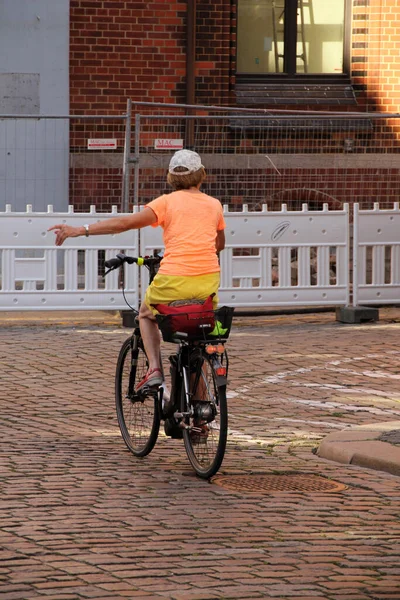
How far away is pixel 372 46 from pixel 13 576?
1492cm

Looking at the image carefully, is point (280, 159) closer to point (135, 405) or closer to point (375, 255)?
point (375, 255)

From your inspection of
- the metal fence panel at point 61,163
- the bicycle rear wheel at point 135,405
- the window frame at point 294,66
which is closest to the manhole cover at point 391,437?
the bicycle rear wheel at point 135,405

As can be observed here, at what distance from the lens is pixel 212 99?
1834cm

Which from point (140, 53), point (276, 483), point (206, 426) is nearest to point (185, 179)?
point (206, 426)

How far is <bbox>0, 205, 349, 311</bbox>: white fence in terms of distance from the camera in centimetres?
1338

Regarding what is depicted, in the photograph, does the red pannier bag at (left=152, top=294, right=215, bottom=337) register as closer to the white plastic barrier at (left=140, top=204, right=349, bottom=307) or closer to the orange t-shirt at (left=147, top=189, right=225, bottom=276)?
the orange t-shirt at (left=147, top=189, right=225, bottom=276)

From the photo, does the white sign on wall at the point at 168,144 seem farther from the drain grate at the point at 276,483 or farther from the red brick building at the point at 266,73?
the drain grate at the point at 276,483

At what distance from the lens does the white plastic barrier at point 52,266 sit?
43.7 ft

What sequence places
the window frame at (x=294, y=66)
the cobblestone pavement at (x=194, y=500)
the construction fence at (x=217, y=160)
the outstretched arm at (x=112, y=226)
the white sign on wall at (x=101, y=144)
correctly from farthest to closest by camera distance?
the window frame at (x=294, y=66) → the white sign on wall at (x=101, y=144) → the construction fence at (x=217, y=160) → the outstretched arm at (x=112, y=226) → the cobblestone pavement at (x=194, y=500)

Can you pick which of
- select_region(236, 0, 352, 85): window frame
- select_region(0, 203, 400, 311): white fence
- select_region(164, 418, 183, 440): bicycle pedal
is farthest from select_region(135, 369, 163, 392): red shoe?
select_region(236, 0, 352, 85): window frame

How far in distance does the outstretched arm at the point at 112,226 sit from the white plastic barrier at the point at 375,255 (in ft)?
22.7

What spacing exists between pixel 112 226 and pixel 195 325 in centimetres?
69

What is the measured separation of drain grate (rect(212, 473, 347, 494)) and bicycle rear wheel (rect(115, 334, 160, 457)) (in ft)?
2.09

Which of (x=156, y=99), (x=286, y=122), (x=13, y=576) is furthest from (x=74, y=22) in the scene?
(x=13, y=576)
